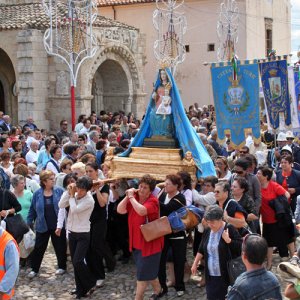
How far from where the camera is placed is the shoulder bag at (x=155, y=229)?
23.3 ft

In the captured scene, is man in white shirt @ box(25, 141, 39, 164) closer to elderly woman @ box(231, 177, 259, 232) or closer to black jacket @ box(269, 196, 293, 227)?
black jacket @ box(269, 196, 293, 227)

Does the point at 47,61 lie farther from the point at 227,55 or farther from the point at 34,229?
the point at 34,229

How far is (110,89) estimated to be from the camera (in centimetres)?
2497

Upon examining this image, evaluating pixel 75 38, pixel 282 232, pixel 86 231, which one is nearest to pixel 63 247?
pixel 86 231

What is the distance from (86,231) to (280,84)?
18.0ft

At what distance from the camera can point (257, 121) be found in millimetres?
11398

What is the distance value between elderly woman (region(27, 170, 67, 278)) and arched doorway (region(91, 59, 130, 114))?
15.8 m

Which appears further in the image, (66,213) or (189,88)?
(189,88)

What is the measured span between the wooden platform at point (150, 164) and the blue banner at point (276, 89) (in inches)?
141

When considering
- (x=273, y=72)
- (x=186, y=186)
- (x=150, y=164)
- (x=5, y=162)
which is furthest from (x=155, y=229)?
(x=273, y=72)

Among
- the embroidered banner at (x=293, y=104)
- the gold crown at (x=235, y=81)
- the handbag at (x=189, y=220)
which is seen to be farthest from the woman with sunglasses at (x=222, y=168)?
the embroidered banner at (x=293, y=104)

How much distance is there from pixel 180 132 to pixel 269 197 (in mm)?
1587

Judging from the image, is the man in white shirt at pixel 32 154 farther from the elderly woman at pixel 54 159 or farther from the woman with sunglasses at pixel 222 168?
the woman with sunglasses at pixel 222 168

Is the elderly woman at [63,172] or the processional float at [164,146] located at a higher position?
the processional float at [164,146]
